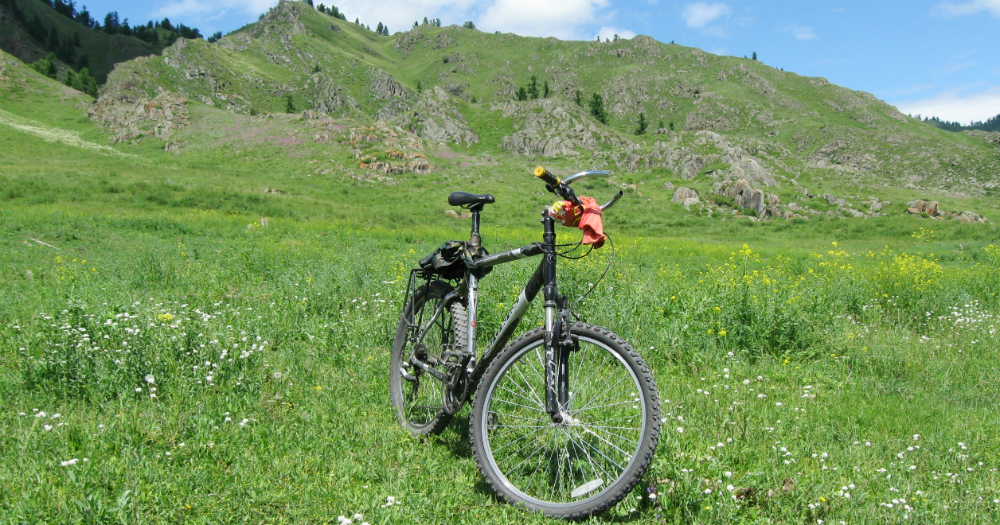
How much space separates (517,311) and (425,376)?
1984 mm

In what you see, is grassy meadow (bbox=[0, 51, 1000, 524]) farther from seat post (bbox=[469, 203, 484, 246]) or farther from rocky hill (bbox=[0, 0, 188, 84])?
rocky hill (bbox=[0, 0, 188, 84])

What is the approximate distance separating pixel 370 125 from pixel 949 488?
53.2 m

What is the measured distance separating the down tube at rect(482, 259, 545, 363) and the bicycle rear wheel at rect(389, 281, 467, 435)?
561 mm

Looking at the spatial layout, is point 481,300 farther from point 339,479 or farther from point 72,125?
point 72,125

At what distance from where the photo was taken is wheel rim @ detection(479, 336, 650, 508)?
330cm

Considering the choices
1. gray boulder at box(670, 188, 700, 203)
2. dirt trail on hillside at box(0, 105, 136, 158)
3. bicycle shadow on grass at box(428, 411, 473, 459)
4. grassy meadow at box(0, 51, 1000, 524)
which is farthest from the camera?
dirt trail on hillside at box(0, 105, 136, 158)

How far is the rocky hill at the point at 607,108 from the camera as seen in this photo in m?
52.1

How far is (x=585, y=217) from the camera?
3104mm

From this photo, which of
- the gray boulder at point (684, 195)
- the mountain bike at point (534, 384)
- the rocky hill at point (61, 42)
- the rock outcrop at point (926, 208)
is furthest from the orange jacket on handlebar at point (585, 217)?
the rocky hill at point (61, 42)

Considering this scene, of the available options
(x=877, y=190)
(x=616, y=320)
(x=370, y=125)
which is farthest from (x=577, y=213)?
(x=877, y=190)

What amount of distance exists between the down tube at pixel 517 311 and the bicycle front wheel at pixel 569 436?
255mm

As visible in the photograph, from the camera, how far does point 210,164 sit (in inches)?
1640

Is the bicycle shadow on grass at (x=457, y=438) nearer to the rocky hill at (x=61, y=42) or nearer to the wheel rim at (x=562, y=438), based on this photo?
the wheel rim at (x=562, y=438)

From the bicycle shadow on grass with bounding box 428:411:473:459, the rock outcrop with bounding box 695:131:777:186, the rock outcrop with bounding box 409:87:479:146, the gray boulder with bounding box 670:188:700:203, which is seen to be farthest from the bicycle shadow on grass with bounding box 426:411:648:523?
the rock outcrop with bounding box 409:87:479:146
